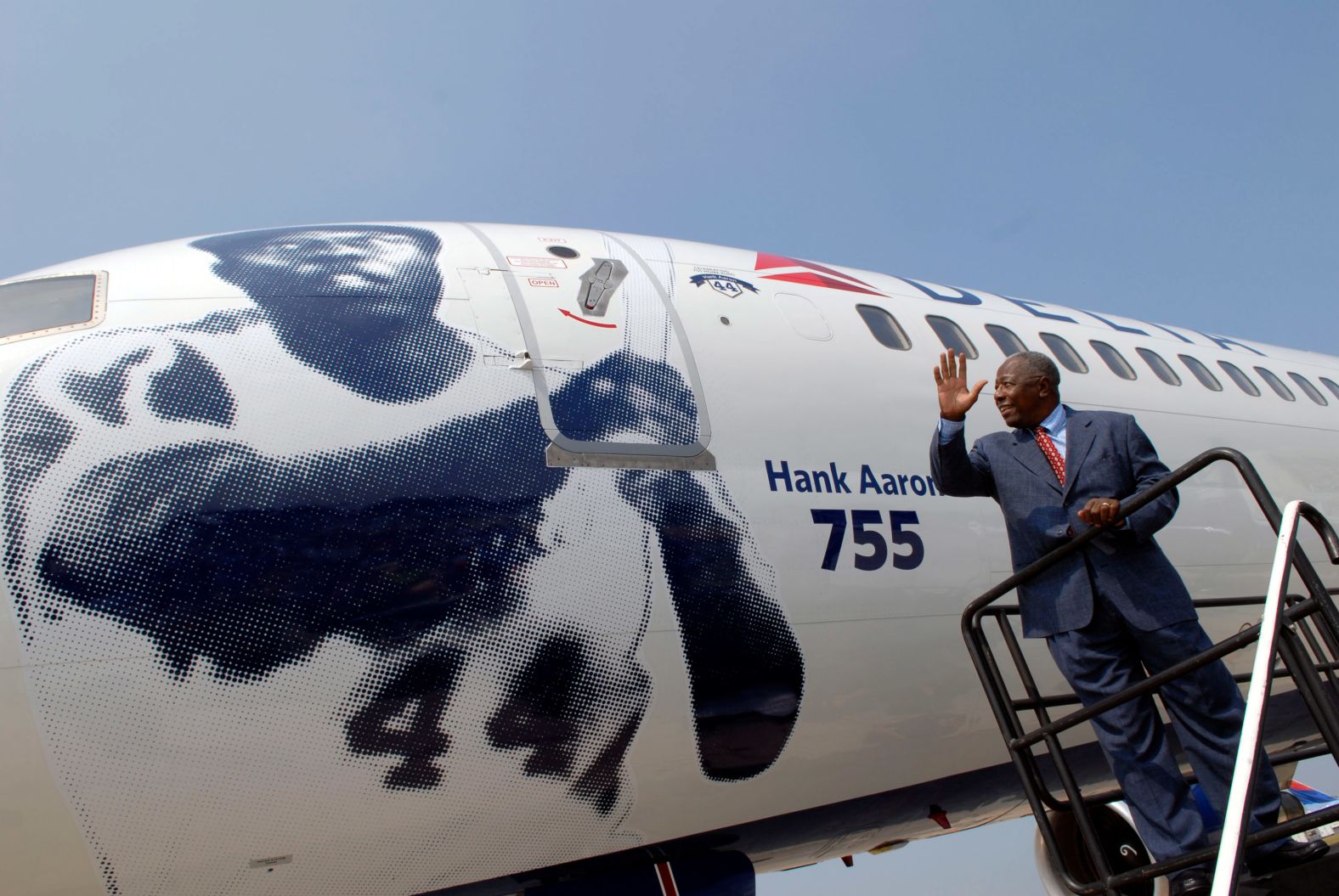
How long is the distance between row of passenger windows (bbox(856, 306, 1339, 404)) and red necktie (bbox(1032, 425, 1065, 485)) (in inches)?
70.2

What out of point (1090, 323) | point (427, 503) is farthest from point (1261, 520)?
point (427, 503)

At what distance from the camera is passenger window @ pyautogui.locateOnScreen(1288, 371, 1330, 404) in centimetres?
860

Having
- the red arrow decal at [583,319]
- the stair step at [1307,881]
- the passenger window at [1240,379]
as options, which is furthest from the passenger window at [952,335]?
the stair step at [1307,881]

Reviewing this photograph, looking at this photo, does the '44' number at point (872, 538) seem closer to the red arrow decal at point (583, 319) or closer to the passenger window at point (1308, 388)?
the red arrow decal at point (583, 319)

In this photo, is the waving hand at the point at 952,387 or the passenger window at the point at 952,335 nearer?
the waving hand at the point at 952,387

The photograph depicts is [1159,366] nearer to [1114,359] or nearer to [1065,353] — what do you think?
[1114,359]

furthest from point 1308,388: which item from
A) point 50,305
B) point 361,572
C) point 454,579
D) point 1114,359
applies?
point 50,305

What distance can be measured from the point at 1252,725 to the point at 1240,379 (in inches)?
250

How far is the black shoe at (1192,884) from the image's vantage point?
332 cm

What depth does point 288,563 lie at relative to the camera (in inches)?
144

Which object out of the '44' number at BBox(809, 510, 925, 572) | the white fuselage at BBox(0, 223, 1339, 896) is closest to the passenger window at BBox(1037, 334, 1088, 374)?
the white fuselage at BBox(0, 223, 1339, 896)

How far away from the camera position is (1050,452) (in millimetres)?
4008

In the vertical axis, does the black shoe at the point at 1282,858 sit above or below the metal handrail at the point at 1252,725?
below

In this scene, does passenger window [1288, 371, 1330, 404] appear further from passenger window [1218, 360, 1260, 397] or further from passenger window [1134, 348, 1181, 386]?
passenger window [1134, 348, 1181, 386]
